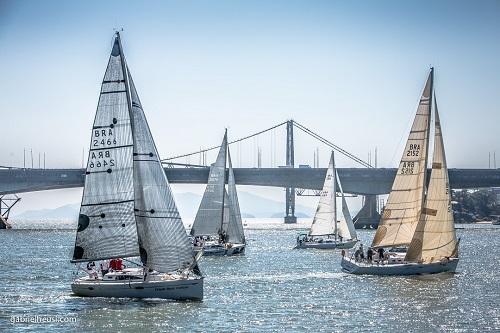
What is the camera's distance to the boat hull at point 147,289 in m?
38.8

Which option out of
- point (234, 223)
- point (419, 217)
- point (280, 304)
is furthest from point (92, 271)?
point (234, 223)

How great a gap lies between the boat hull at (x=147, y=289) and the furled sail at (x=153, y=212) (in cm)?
78

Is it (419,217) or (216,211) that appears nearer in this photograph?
(419,217)

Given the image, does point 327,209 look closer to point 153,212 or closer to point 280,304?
point 280,304

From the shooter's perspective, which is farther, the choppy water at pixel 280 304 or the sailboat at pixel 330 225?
the sailboat at pixel 330 225

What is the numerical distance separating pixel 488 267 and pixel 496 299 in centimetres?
2033

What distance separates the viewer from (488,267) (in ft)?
208

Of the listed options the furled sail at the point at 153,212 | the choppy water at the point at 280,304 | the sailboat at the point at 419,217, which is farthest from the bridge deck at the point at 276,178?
the furled sail at the point at 153,212

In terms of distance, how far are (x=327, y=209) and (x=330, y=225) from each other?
179 centimetres

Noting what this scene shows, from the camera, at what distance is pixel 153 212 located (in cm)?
3994

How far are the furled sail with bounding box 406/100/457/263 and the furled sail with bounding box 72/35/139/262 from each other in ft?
54.6

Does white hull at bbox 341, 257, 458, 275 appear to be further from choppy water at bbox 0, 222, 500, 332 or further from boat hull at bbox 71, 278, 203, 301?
boat hull at bbox 71, 278, 203, 301

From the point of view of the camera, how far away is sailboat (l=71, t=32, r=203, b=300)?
39.4 meters

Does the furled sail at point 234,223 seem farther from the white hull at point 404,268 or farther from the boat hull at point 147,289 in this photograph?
the boat hull at point 147,289
